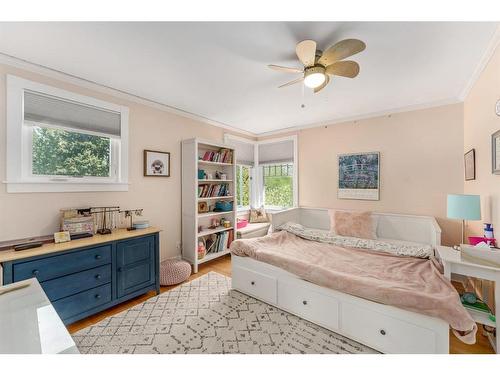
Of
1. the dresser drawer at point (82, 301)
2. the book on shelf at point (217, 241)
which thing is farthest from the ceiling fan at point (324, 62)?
the book on shelf at point (217, 241)

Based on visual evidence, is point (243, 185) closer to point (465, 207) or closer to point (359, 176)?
point (359, 176)

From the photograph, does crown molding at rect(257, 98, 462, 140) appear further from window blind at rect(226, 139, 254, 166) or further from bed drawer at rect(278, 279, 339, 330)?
bed drawer at rect(278, 279, 339, 330)

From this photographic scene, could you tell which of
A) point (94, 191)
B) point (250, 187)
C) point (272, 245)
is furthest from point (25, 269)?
point (250, 187)

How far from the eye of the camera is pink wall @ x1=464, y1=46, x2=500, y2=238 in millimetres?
1718

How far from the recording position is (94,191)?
7.93ft

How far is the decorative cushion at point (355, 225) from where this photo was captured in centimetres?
295

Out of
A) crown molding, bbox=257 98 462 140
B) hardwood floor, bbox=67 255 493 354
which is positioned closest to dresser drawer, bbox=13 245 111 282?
hardwood floor, bbox=67 255 493 354

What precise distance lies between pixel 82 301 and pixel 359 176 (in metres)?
3.73

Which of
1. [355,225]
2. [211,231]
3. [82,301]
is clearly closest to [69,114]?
[82,301]

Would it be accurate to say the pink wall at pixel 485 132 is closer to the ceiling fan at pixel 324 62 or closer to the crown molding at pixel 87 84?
the ceiling fan at pixel 324 62

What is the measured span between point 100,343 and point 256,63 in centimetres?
265

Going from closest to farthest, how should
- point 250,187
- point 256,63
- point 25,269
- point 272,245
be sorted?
1. point 25,269
2. point 256,63
3. point 272,245
4. point 250,187
